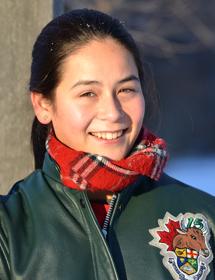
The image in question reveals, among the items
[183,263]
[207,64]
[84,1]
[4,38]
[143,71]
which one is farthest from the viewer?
[207,64]

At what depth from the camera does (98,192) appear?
1.86m

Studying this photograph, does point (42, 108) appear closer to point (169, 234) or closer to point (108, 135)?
point (108, 135)

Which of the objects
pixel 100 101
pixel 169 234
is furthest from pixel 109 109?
pixel 169 234

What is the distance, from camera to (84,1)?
9406 mm

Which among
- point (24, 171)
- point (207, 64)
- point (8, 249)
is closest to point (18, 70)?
point (24, 171)

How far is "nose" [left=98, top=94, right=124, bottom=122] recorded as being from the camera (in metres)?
1.75

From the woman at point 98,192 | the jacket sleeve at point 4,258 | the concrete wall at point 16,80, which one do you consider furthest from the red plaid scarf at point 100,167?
the concrete wall at point 16,80

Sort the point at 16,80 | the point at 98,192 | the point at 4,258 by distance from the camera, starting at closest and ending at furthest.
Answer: the point at 4,258 → the point at 98,192 → the point at 16,80

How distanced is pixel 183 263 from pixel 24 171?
861 mm

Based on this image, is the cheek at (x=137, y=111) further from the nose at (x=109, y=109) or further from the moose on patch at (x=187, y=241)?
the moose on patch at (x=187, y=241)

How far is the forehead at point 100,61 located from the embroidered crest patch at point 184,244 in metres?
0.40

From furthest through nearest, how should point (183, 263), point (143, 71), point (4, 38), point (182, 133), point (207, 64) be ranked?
point (207, 64), point (182, 133), point (4, 38), point (143, 71), point (183, 263)

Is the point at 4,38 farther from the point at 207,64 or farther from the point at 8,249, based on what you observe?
the point at 207,64

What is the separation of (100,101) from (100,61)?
0.33 feet
